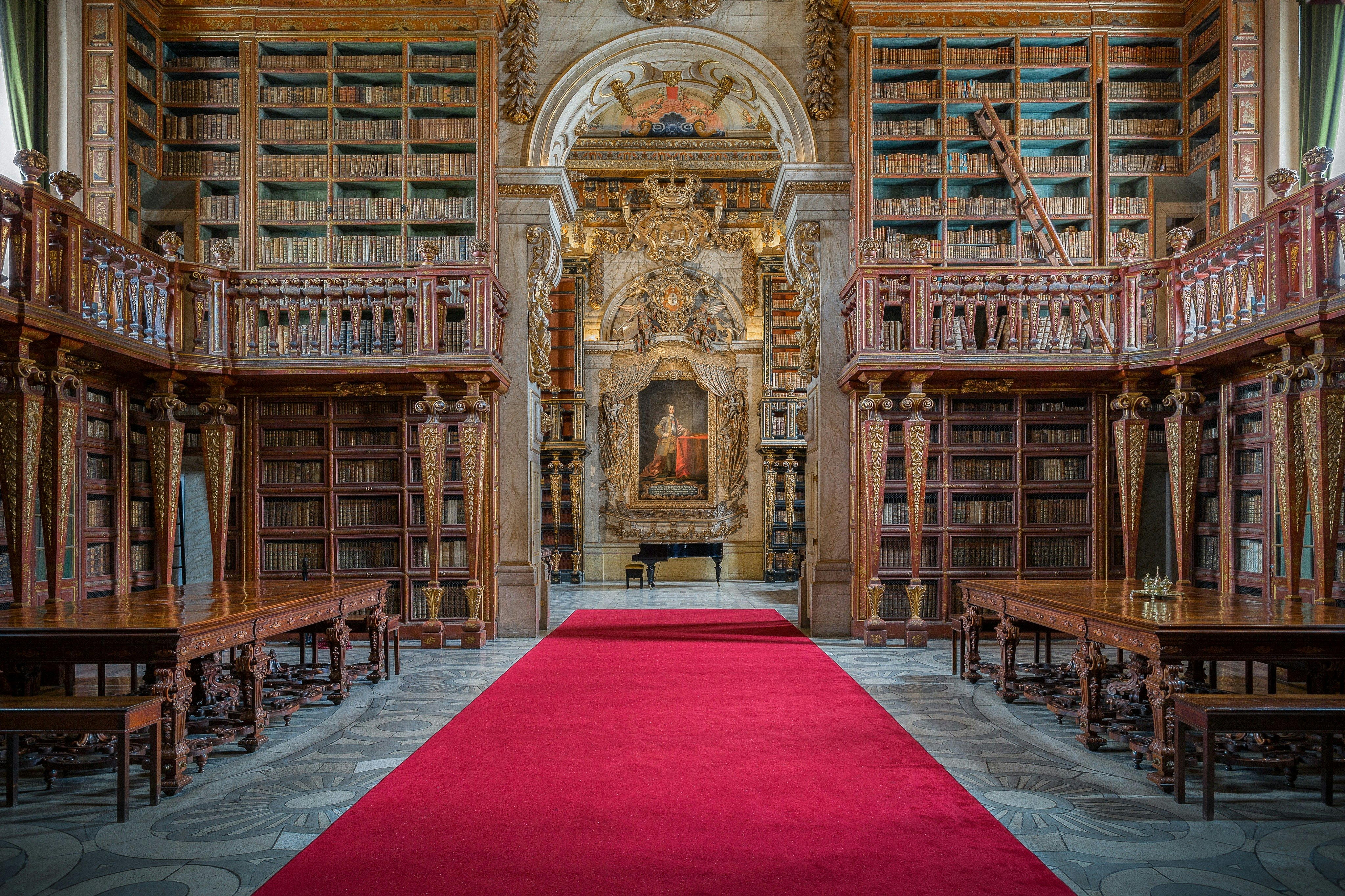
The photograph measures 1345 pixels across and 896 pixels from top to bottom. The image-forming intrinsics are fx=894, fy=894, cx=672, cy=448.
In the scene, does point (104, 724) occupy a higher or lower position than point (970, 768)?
higher

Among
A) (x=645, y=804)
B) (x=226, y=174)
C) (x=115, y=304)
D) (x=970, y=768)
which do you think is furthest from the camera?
(x=226, y=174)

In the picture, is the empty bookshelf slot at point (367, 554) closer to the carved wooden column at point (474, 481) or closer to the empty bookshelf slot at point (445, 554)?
the empty bookshelf slot at point (445, 554)

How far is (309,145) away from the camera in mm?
8672

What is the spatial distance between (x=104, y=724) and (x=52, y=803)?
64cm

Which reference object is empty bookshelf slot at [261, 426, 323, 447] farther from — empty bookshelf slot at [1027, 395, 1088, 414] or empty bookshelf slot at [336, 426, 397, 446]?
empty bookshelf slot at [1027, 395, 1088, 414]

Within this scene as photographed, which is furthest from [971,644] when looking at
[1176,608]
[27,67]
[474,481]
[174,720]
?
[27,67]

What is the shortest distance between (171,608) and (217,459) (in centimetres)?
380

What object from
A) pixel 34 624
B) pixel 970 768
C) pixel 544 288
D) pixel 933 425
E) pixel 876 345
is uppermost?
pixel 544 288

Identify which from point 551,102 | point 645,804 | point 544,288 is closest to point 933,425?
point 544,288

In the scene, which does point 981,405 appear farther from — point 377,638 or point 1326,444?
point 377,638

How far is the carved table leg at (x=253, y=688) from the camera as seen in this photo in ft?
14.7

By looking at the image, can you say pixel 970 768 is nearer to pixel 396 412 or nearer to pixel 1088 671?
pixel 1088 671

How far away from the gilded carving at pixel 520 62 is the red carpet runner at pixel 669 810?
19.1 ft

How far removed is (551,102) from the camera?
29.6 feet
